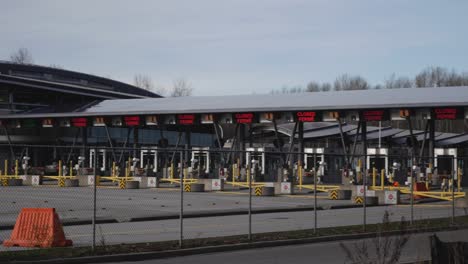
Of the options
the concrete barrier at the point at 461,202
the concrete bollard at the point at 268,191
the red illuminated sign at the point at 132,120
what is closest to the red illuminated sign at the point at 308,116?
the concrete bollard at the point at 268,191

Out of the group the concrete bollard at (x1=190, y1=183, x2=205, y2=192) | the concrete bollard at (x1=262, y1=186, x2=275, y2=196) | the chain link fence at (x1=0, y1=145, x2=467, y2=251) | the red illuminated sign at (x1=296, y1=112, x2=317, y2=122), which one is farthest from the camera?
the red illuminated sign at (x1=296, y1=112, x2=317, y2=122)

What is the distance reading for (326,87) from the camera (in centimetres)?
15475

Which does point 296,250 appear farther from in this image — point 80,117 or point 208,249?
point 80,117

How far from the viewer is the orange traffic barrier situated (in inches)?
611

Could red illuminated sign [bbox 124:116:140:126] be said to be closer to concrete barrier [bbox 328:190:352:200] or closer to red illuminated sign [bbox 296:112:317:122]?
red illuminated sign [bbox 296:112:317:122]

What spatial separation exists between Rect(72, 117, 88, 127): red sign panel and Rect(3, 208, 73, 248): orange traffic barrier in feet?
139

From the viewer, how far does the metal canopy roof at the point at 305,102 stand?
46.4 m

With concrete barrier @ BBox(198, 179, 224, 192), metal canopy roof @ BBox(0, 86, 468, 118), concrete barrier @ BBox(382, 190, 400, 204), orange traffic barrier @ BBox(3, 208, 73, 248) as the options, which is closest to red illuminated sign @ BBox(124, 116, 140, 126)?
metal canopy roof @ BBox(0, 86, 468, 118)

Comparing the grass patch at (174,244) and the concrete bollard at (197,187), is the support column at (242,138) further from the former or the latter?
the grass patch at (174,244)

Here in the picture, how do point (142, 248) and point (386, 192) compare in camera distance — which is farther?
point (386, 192)

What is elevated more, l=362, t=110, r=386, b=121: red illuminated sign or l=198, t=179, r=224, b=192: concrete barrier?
l=362, t=110, r=386, b=121: red illuminated sign

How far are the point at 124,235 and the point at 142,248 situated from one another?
12.6 ft

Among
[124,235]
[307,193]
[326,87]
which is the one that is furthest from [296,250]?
[326,87]

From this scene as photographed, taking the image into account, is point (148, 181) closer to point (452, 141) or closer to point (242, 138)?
point (242, 138)
